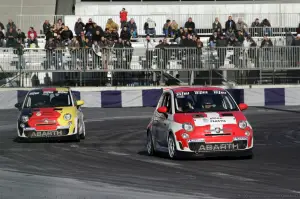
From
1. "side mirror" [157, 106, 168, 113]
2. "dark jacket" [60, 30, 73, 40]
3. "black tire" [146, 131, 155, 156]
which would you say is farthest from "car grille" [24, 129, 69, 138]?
"dark jacket" [60, 30, 73, 40]

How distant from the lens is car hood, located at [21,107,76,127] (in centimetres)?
2106

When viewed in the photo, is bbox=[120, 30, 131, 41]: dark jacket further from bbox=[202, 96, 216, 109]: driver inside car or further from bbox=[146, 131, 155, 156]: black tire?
bbox=[202, 96, 216, 109]: driver inside car

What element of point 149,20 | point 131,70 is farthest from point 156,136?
point 149,20

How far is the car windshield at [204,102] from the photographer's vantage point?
53.9ft

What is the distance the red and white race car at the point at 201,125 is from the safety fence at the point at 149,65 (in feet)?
58.8

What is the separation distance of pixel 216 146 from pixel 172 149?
972 millimetres

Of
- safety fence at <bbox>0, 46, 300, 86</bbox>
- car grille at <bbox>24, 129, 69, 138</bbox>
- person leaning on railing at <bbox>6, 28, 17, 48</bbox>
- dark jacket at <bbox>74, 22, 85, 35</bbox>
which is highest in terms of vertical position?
dark jacket at <bbox>74, 22, 85, 35</bbox>

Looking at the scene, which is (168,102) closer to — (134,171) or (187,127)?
(187,127)

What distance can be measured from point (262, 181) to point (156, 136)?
202 inches

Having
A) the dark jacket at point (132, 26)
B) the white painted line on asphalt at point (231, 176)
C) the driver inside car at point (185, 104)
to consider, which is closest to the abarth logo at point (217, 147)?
the driver inside car at point (185, 104)

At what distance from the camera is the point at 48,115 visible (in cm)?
2122

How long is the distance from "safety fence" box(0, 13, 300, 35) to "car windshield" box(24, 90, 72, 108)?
57.0 ft

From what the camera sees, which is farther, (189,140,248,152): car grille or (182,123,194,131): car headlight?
(182,123,194,131): car headlight

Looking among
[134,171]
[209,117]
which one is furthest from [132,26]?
[134,171]
